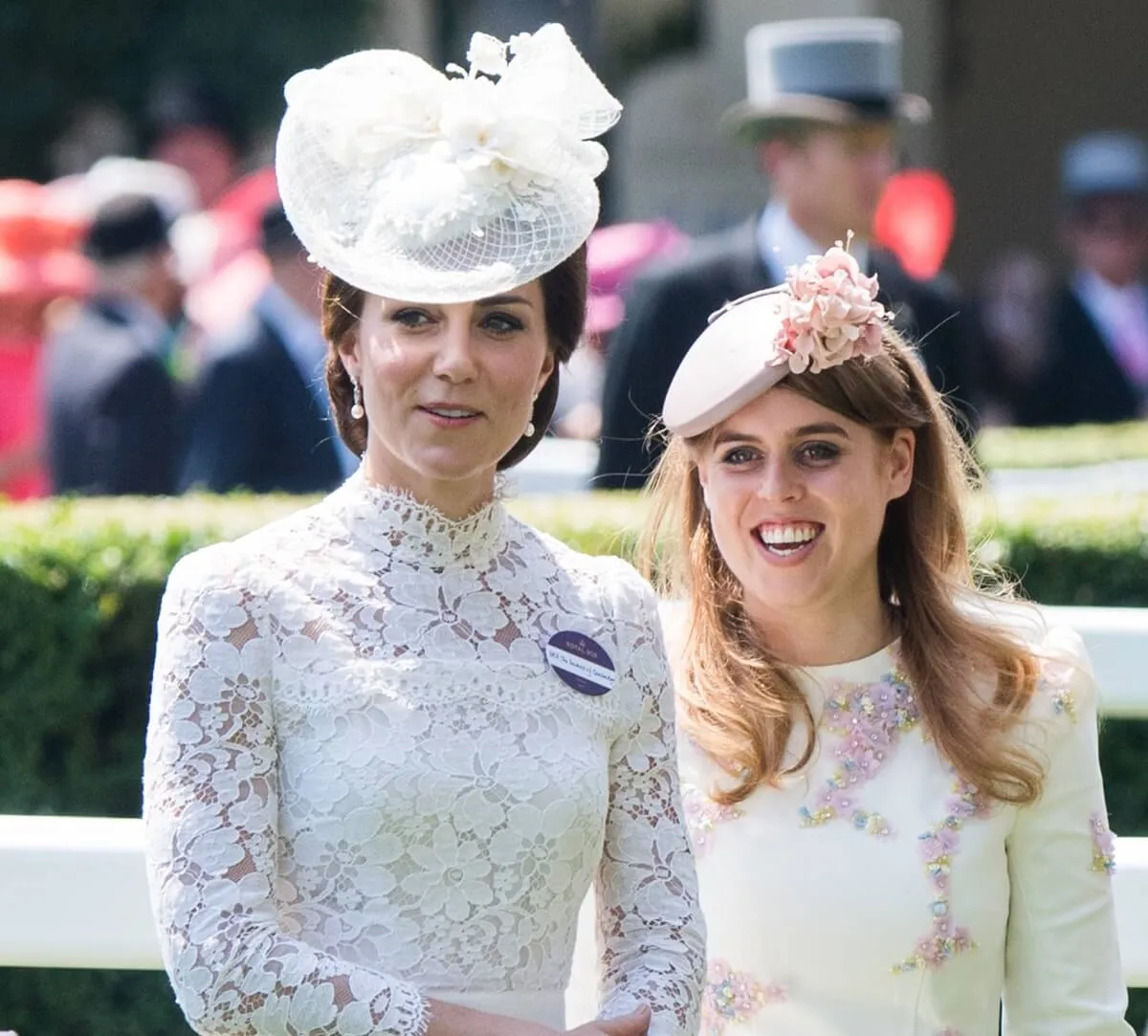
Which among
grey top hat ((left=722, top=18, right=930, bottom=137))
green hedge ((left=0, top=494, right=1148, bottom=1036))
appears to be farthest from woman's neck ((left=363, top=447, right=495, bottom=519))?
grey top hat ((left=722, top=18, right=930, bottom=137))

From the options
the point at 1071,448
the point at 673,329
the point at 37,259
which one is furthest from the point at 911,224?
the point at 673,329

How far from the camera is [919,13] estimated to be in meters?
16.4

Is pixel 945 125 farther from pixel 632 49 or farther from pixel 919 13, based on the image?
pixel 632 49

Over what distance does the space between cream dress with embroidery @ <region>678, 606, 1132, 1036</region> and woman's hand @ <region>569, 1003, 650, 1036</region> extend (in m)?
0.55

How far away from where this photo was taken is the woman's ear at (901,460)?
3.50m

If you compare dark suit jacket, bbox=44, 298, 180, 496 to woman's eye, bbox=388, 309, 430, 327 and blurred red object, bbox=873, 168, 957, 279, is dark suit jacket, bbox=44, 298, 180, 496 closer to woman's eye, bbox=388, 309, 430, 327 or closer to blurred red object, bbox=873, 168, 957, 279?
woman's eye, bbox=388, 309, 430, 327

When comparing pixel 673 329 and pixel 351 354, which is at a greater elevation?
pixel 351 354

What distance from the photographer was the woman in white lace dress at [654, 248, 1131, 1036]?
327 cm

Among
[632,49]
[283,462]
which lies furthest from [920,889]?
[632,49]

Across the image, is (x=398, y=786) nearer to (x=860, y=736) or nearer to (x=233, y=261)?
(x=860, y=736)

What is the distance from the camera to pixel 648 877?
9.34 feet

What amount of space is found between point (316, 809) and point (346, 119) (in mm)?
790

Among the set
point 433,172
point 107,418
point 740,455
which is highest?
point 433,172

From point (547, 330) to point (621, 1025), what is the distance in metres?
0.82
